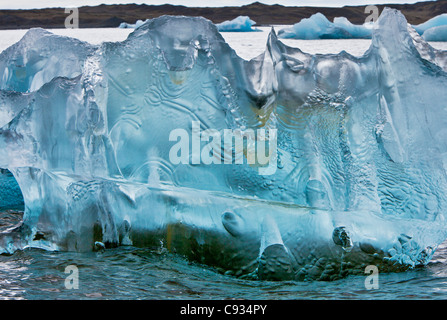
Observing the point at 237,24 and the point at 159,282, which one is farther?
the point at 237,24

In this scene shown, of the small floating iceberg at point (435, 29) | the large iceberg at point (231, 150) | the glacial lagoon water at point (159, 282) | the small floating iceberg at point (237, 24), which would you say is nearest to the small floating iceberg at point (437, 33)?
the small floating iceberg at point (435, 29)

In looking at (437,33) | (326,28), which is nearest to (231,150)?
(437,33)

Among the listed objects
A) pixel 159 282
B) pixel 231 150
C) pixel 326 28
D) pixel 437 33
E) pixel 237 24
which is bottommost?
pixel 159 282

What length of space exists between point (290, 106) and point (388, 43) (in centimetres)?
64

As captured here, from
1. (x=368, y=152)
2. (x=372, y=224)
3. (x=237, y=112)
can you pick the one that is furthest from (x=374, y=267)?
(x=237, y=112)

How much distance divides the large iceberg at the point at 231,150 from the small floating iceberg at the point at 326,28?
1496cm

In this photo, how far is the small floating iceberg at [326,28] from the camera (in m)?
17.5

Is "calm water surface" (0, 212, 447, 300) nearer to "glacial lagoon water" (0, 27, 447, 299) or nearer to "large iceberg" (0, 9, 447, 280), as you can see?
"glacial lagoon water" (0, 27, 447, 299)

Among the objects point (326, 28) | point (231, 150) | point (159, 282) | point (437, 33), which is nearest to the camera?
point (159, 282)

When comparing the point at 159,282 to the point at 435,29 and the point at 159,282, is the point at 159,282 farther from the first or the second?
the point at 435,29

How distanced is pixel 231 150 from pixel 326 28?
15692mm

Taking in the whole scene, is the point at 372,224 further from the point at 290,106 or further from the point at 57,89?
the point at 57,89

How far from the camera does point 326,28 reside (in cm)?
1783

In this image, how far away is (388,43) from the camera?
309cm
